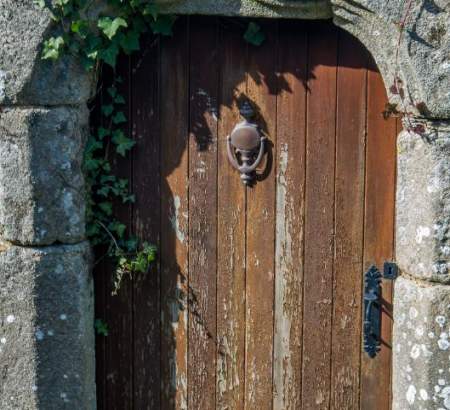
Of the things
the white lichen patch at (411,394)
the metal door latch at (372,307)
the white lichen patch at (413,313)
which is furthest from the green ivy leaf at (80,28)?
the white lichen patch at (411,394)

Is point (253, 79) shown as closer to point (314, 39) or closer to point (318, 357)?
point (314, 39)

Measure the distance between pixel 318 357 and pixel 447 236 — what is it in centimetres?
77

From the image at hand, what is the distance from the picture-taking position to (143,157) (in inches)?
142

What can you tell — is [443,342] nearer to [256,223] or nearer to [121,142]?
[256,223]

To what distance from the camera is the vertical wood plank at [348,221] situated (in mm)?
3406

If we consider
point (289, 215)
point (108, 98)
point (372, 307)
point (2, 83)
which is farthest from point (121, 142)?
point (372, 307)

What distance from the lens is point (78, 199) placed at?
3480mm

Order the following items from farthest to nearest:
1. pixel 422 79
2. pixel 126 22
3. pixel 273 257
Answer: pixel 273 257 → pixel 126 22 → pixel 422 79

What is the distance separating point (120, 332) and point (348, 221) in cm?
108

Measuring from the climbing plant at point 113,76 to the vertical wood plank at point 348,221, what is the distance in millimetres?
385

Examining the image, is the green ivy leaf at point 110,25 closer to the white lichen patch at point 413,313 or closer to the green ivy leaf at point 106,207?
the green ivy leaf at point 106,207

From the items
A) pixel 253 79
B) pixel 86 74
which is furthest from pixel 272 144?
pixel 86 74

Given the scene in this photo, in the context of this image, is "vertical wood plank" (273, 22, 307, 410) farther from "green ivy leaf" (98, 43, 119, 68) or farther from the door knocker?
"green ivy leaf" (98, 43, 119, 68)

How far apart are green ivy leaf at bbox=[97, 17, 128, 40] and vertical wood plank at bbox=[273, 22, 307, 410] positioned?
63 centimetres
